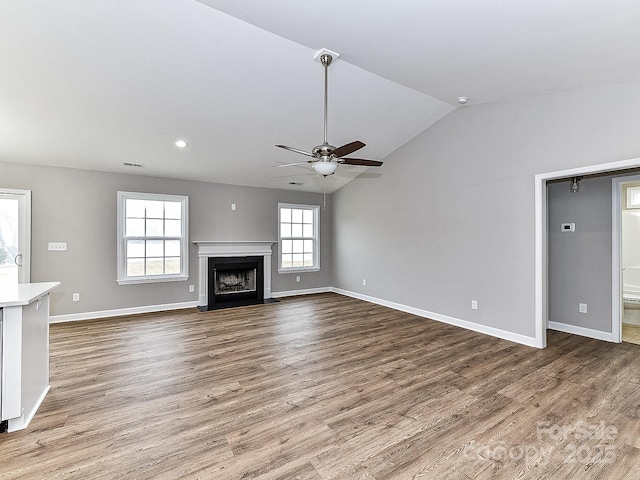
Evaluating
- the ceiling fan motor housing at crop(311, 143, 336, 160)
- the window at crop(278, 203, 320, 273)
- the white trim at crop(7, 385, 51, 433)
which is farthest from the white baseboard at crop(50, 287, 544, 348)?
the ceiling fan motor housing at crop(311, 143, 336, 160)

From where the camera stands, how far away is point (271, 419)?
94.1 inches

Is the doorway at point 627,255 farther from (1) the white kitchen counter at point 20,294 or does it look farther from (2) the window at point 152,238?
(2) the window at point 152,238

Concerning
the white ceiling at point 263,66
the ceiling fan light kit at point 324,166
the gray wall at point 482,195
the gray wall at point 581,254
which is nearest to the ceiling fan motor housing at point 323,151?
the ceiling fan light kit at point 324,166

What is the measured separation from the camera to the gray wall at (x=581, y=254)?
163 inches

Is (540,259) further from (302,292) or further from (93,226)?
(93,226)

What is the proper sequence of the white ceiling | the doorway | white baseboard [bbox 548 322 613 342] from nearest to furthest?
A: 1. the white ceiling
2. the doorway
3. white baseboard [bbox 548 322 613 342]

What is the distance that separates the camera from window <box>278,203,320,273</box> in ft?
23.7

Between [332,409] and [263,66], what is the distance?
3329 mm

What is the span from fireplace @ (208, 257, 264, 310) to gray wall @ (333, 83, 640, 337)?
241 centimetres

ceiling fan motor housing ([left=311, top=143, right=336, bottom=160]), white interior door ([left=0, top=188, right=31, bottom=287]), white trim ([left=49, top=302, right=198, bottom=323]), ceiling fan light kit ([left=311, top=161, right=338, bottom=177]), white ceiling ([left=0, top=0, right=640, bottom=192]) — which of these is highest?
white ceiling ([left=0, top=0, right=640, bottom=192])

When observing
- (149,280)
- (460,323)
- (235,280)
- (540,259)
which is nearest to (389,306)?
(460,323)

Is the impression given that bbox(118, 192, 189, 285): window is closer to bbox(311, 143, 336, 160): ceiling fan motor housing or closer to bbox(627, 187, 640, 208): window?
bbox(311, 143, 336, 160): ceiling fan motor housing

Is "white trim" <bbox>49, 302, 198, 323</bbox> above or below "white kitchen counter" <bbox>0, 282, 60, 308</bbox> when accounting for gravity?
below

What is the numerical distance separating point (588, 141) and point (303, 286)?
557 cm
